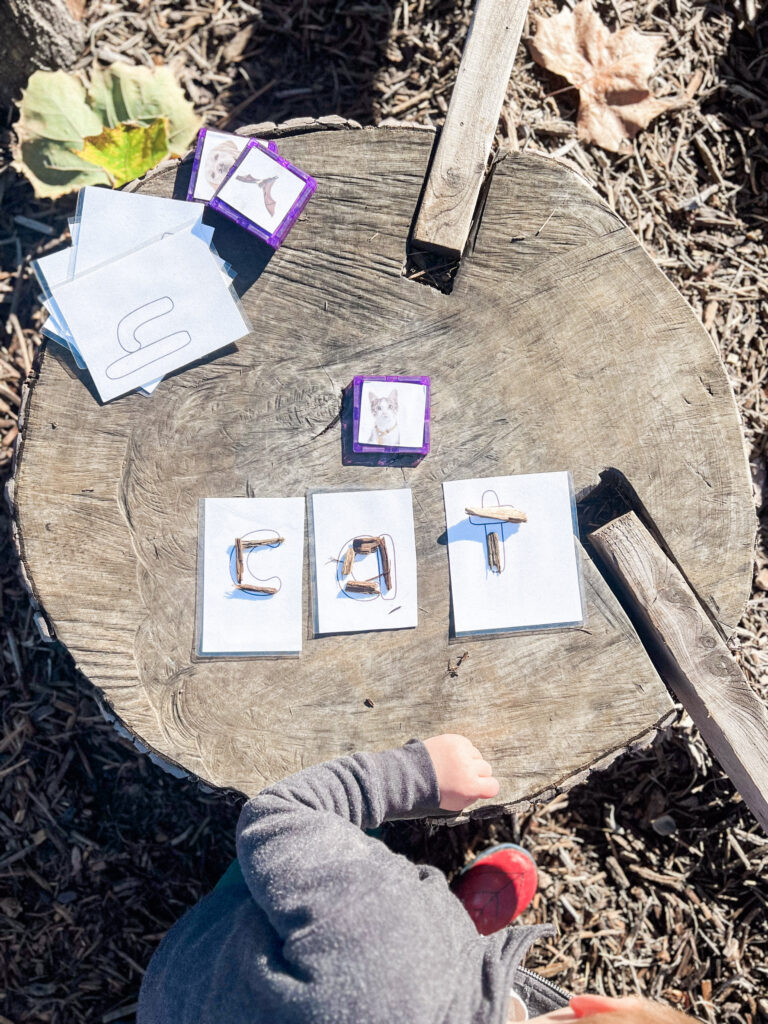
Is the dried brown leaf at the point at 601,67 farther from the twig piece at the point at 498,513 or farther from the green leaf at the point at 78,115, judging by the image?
the twig piece at the point at 498,513

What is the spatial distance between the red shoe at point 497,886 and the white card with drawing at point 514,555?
1.07 metres

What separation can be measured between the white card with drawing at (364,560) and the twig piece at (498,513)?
0.16 metres

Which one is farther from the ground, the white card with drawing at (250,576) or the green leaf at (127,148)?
the green leaf at (127,148)

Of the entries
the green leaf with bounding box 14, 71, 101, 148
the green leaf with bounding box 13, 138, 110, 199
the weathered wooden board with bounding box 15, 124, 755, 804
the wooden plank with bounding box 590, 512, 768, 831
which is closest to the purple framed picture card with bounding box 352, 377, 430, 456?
the weathered wooden board with bounding box 15, 124, 755, 804

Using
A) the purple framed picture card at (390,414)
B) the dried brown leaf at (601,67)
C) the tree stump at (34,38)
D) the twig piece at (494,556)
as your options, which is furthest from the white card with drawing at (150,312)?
the dried brown leaf at (601,67)

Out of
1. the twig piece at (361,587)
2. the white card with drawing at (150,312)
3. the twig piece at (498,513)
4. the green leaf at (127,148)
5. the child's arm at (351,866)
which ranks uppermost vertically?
the green leaf at (127,148)

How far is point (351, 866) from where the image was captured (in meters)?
1.58

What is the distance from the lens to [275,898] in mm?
1574

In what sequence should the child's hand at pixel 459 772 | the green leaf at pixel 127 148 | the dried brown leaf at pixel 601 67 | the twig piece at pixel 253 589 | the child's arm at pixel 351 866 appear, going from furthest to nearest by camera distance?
1. the dried brown leaf at pixel 601 67
2. the green leaf at pixel 127 148
3. the twig piece at pixel 253 589
4. the child's hand at pixel 459 772
5. the child's arm at pixel 351 866

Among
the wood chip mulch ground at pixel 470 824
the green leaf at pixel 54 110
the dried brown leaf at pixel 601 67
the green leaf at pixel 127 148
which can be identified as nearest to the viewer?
the green leaf at pixel 127 148

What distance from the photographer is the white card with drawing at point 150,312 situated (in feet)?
5.97

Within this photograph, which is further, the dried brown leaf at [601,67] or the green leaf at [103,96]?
the dried brown leaf at [601,67]

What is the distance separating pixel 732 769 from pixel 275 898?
46.6 inches

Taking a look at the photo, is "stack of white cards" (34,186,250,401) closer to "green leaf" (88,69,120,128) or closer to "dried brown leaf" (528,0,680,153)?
"green leaf" (88,69,120,128)
